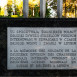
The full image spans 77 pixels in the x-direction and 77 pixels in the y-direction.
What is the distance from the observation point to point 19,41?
5.84 m

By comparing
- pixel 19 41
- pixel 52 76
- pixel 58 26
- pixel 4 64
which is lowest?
pixel 52 76

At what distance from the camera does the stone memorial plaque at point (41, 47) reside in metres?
5.82

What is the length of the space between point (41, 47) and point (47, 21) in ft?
3.02

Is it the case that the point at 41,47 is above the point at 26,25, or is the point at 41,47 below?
below

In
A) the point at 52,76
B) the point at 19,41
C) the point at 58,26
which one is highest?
the point at 58,26

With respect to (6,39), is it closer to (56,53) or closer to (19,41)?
(19,41)

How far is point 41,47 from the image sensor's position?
582 cm

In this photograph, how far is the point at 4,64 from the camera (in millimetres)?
5859

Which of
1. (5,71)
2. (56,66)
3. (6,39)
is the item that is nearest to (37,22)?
(6,39)

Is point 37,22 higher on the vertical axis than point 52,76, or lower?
higher

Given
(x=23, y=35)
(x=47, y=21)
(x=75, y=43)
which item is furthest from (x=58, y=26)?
(x=23, y=35)

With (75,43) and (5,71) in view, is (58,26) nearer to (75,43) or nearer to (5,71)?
(75,43)

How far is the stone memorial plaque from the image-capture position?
19.1 ft

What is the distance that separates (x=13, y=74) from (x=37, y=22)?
6.49 feet
